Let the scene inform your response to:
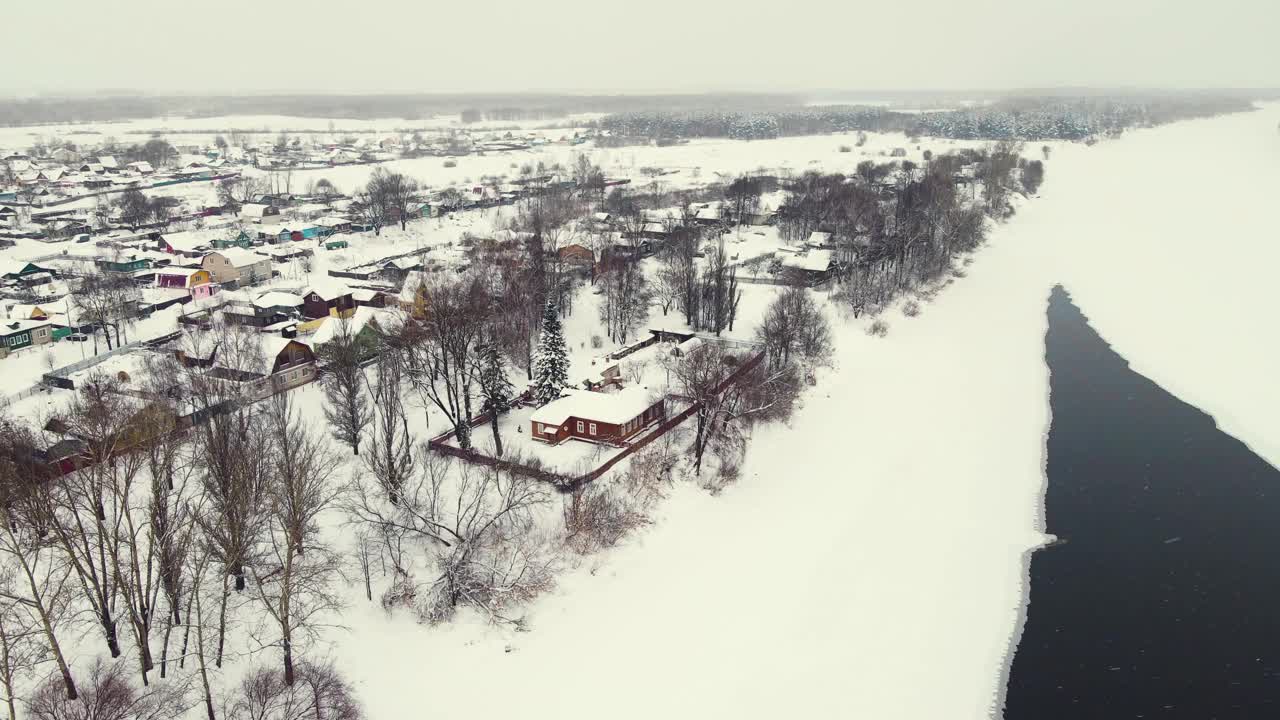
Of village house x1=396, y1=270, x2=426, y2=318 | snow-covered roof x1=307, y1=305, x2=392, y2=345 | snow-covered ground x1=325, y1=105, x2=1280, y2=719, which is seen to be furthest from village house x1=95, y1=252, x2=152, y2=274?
snow-covered ground x1=325, y1=105, x2=1280, y2=719

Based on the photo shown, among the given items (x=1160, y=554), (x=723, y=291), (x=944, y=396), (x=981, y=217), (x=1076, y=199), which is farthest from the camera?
(x=1076, y=199)

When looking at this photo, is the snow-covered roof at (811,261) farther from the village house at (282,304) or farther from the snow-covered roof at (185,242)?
the snow-covered roof at (185,242)

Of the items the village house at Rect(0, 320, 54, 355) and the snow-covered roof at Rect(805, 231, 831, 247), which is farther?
the snow-covered roof at Rect(805, 231, 831, 247)

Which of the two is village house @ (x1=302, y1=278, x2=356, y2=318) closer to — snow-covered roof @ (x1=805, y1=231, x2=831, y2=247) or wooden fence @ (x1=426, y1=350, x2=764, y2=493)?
wooden fence @ (x1=426, y1=350, x2=764, y2=493)

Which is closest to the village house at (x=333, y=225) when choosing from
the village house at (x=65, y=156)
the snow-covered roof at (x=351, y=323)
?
the snow-covered roof at (x=351, y=323)

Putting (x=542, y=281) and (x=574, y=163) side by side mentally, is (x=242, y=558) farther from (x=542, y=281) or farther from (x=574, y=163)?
(x=574, y=163)

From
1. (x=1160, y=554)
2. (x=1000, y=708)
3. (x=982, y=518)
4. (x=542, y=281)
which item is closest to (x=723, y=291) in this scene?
(x=542, y=281)

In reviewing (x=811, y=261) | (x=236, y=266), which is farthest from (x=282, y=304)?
(x=811, y=261)
